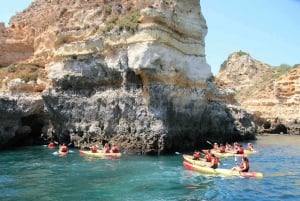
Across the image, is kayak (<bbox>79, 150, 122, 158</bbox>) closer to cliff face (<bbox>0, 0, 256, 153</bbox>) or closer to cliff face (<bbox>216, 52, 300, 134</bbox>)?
cliff face (<bbox>0, 0, 256, 153</bbox>)

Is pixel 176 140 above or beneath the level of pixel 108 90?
beneath

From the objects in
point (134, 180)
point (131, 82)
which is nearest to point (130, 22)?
point (131, 82)

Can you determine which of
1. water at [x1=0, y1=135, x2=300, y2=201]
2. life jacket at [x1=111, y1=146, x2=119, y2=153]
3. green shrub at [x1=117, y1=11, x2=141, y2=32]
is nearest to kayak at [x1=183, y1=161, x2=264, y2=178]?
water at [x1=0, y1=135, x2=300, y2=201]

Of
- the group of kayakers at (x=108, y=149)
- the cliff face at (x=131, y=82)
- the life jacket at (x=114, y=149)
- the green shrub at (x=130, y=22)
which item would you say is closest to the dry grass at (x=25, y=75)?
the cliff face at (x=131, y=82)

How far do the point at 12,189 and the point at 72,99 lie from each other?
1603 cm

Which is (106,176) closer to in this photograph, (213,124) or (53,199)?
(53,199)

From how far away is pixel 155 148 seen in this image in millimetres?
29516

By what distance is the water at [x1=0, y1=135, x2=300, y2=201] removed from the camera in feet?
57.9

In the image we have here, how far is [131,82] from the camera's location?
3081cm

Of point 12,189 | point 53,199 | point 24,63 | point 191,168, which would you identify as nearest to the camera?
point 53,199

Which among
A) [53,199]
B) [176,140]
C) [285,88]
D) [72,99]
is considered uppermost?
[285,88]

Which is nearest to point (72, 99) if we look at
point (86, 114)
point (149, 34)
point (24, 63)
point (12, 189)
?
point (86, 114)

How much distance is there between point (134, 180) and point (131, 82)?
1136 centimetres

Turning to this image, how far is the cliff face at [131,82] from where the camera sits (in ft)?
97.9
